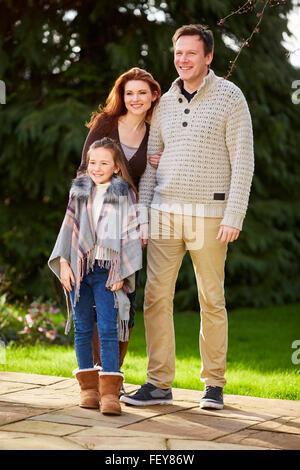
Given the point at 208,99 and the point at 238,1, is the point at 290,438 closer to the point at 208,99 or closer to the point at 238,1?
the point at 208,99

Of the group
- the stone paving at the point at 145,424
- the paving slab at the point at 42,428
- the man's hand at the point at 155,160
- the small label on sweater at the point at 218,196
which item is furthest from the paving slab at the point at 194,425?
the man's hand at the point at 155,160

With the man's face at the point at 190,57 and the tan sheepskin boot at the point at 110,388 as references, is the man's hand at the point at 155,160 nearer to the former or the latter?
the man's face at the point at 190,57

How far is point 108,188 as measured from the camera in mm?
3641

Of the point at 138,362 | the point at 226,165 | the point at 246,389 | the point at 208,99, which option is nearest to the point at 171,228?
the point at 226,165

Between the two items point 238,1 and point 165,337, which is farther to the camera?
point 238,1

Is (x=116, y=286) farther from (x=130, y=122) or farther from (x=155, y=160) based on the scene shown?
(x=130, y=122)

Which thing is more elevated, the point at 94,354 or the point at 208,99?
the point at 208,99

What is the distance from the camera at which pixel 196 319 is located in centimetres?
845

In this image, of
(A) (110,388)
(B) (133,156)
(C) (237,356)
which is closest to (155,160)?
(B) (133,156)

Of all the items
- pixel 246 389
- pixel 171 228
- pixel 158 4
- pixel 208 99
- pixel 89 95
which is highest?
pixel 158 4

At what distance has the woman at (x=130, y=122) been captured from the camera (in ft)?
12.4

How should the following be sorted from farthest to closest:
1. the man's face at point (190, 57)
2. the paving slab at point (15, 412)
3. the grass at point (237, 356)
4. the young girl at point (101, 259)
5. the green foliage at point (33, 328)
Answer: the green foliage at point (33, 328) → the grass at point (237, 356) → the man's face at point (190, 57) → the young girl at point (101, 259) → the paving slab at point (15, 412)

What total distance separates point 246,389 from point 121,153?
1.73 m

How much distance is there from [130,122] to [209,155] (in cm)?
51
